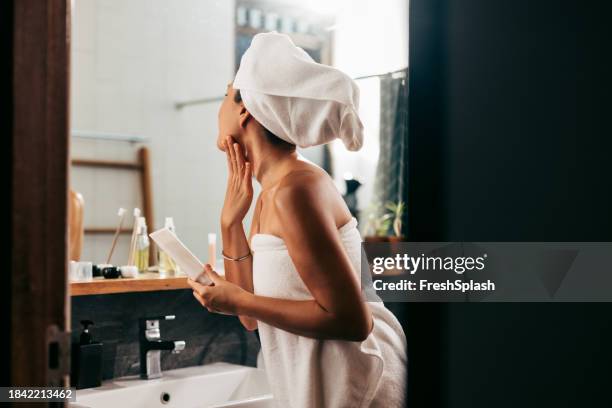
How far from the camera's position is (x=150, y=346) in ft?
6.55

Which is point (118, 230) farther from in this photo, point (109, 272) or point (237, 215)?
point (237, 215)

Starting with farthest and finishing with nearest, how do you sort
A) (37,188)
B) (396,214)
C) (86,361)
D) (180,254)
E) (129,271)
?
(396,214)
(129,271)
(86,361)
(180,254)
(37,188)

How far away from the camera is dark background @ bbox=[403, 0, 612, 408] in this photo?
1050mm

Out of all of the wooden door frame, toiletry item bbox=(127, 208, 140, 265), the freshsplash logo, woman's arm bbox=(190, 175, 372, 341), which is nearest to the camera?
the wooden door frame

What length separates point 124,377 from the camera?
2.00m

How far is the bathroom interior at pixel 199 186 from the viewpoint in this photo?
0.92 metres

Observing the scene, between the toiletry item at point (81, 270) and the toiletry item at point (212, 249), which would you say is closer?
the toiletry item at point (81, 270)

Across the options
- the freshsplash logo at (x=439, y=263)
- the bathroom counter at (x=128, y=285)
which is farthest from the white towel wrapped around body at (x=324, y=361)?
the bathroom counter at (x=128, y=285)

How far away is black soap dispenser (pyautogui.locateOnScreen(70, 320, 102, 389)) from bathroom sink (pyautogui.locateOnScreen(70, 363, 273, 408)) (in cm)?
3

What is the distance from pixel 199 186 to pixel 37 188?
52.2 inches

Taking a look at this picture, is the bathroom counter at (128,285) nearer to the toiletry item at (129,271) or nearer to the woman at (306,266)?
the toiletry item at (129,271)

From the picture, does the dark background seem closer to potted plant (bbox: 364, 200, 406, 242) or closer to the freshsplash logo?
the freshsplash logo

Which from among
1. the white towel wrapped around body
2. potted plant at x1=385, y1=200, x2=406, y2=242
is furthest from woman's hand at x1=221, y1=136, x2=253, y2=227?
potted plant at x1=385, y1=200, x2=406, y2=242

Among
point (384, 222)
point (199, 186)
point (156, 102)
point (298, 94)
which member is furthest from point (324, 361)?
point (384, 222)
